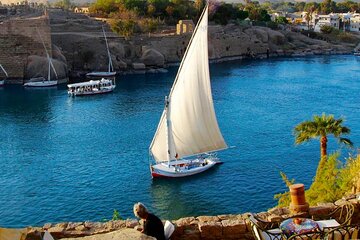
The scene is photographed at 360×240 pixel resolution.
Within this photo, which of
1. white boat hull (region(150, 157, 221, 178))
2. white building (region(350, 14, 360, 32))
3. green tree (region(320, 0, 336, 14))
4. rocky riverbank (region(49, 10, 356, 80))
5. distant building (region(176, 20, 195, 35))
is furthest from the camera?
green tree (region(320, 0, 336, 14))

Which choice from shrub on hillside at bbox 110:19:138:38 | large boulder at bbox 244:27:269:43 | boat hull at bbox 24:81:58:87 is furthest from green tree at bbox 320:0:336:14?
boat hull at bbox 24:81:58:87

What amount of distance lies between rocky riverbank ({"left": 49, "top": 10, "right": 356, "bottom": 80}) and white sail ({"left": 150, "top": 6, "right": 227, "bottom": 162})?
120 feet

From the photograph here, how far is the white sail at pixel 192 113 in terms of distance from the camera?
915 inches

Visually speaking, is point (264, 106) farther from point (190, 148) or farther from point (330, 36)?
point (330, 36)

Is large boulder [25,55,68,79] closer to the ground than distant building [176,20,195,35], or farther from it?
closer to the ground

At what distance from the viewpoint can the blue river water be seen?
22250 mm

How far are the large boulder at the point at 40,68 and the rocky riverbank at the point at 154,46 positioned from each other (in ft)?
13.9

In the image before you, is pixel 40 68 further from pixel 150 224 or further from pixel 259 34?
pixel 150 224

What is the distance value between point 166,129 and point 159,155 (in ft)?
5.18

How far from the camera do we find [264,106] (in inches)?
1681

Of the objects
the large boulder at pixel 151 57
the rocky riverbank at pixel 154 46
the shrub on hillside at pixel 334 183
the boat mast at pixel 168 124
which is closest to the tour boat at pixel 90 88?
the rocky riverbank at pixel 154 46

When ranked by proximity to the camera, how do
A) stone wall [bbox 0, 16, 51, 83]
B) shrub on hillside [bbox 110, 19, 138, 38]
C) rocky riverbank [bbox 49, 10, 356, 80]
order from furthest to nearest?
shrub on hillside [bbox 110, 19, 138, 38]
rocky riverbank [bbox 49, 10, 356, 80]
stone wall [bbox 0, 16, 51, 83]

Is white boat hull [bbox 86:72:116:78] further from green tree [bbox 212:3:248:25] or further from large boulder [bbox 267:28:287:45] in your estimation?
large boulder [bbox 267:28:287:45]

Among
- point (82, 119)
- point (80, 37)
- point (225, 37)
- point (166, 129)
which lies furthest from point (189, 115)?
point (225, 37)
